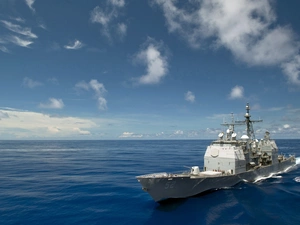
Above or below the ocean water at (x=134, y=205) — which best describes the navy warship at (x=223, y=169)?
above

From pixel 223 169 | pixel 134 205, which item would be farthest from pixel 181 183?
pixel 223 169

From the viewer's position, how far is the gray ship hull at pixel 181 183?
947 inches

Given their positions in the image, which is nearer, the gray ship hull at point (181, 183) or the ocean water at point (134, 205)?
the ocean water at point (134, 205)

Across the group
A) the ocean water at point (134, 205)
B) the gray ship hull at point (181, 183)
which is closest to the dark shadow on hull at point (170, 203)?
the ocean water at point (134, 205)

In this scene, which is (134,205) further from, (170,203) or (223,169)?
(223,169)

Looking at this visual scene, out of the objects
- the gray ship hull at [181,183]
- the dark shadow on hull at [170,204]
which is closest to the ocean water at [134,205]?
the dark shadow on hull at [170,204]

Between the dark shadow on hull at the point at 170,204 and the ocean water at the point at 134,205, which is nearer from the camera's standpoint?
the ocean water at the point at 134,205

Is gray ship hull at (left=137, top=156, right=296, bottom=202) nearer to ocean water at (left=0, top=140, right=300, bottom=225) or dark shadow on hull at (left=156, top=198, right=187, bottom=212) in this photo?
dark shadow on hull at (left=156, top=198, right=187, bottom=212)

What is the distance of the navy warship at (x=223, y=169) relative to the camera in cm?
2477

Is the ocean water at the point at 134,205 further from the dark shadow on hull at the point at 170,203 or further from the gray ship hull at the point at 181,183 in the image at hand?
the gray ship hull at the point at 181,183

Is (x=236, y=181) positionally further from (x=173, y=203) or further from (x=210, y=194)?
(x=173, y=203)

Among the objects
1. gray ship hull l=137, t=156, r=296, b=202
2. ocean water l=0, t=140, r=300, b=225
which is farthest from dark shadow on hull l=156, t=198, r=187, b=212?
gray ship hull l=137, t=156, r=296, b=202

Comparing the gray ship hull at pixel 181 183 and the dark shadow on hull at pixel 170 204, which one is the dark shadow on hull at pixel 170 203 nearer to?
the dark shadow on hull at pixel 170 204

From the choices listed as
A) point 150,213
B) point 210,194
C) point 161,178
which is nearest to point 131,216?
point 150,213
